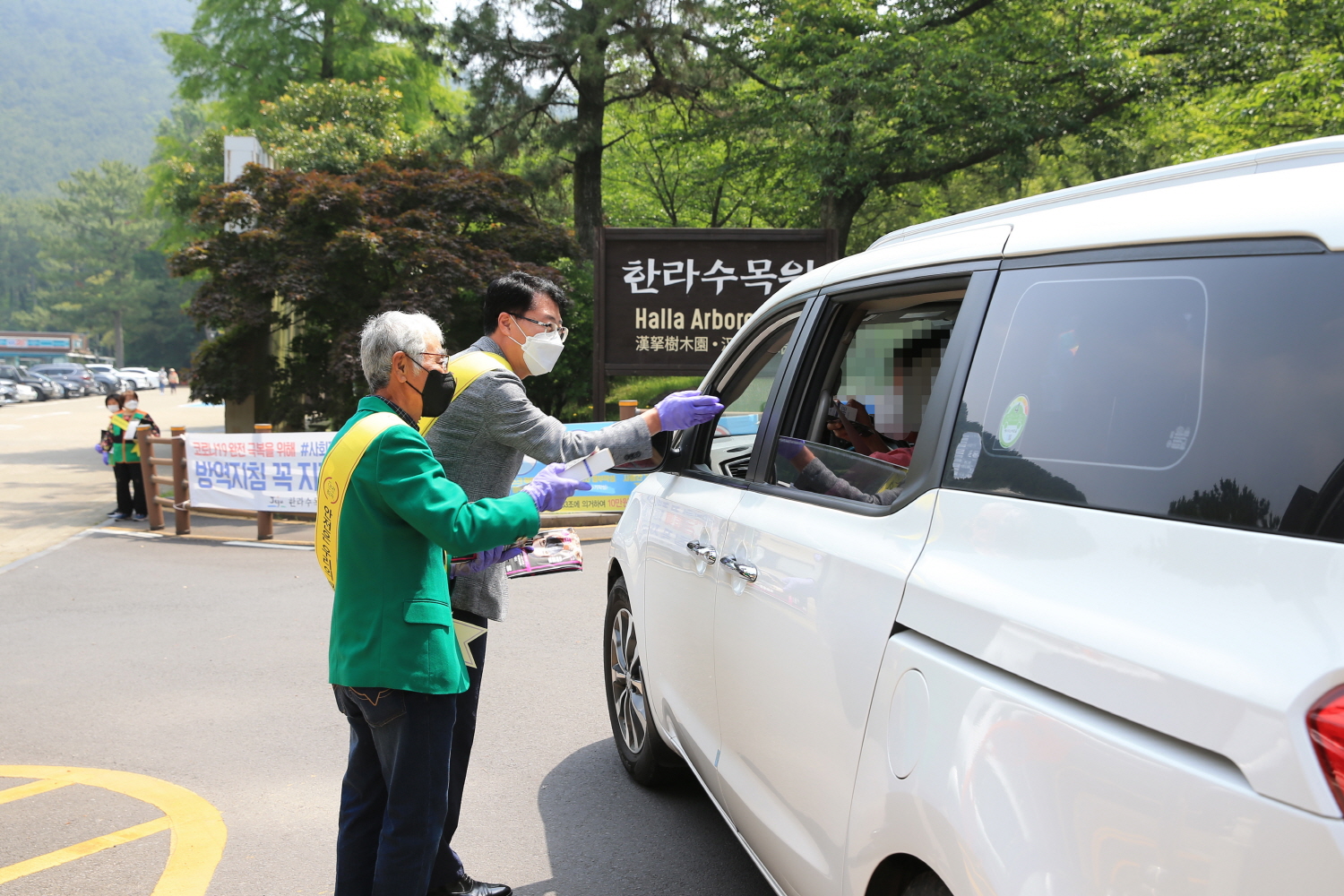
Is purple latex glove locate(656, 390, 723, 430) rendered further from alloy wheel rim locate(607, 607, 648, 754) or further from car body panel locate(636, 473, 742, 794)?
alloy wheel rim locate(607, 607, 648, 754)

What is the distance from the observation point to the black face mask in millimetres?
2693

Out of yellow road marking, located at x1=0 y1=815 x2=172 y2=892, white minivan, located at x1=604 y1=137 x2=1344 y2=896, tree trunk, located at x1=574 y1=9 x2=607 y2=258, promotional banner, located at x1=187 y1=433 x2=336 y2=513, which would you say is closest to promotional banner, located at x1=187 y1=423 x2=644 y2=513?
promotional banner, located at x1=187 y1=433 x2=336 y2=513

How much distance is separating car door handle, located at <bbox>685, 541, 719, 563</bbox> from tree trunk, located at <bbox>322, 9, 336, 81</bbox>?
29.5 m

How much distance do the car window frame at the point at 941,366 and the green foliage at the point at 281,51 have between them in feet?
92.9

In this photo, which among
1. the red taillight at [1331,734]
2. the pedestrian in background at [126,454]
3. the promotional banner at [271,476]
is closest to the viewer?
the red taillight at [1331,734]

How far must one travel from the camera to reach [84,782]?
4.37m

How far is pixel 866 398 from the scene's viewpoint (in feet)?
9.48

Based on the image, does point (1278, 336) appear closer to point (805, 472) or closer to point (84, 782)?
point (805, 472)

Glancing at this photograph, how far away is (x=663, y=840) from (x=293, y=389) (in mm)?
15166

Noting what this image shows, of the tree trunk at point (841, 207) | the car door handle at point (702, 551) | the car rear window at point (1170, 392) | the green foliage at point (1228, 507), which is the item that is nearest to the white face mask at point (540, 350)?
the car door handle at point (702, 551)

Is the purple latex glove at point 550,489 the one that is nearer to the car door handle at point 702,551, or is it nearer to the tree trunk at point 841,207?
the car door handle at point 702,551

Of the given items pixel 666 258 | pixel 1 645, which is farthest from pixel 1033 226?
pixel 666 258

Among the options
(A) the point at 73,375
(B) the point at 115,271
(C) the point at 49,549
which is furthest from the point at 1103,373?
(B) the point at 115,271

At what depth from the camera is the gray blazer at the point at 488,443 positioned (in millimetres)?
3088
